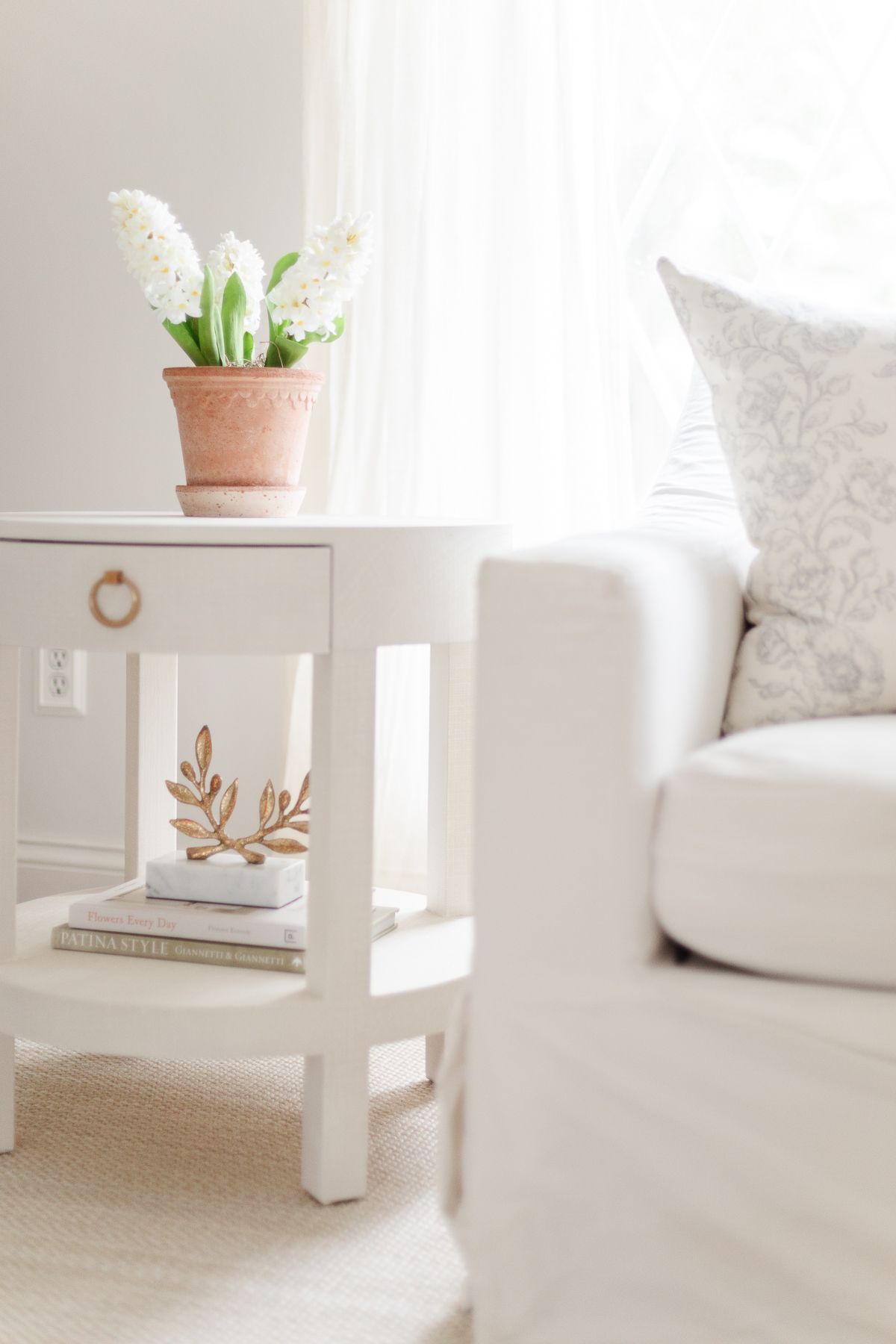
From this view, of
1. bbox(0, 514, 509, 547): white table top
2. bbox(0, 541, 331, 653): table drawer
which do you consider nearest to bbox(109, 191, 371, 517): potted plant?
bbox(0, 514, 509, 547): white table top

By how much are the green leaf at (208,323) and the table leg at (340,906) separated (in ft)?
1.21

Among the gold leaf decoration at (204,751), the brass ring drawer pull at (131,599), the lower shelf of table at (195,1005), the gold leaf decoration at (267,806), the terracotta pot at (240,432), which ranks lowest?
the lower shelf of table at (195,1005)

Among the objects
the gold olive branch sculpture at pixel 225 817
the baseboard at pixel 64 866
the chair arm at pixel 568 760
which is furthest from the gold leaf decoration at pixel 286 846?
the baseboard at pixel 64 866

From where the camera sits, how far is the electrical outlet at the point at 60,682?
6.49ft

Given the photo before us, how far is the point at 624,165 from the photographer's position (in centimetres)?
173

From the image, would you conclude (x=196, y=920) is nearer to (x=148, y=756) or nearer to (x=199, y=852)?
(x=199, y=852)

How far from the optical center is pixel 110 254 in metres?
1.90

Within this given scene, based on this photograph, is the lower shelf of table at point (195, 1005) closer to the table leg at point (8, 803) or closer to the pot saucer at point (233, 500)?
the table leg at point (8, 803)

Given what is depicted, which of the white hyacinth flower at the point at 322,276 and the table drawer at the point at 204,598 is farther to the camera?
the white hyacinth flower at the point at 322,276

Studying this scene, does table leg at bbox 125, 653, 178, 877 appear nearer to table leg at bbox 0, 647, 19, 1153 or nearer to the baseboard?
table leg at bbox 0, 647, 19, 1153

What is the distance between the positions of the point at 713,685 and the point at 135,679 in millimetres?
693

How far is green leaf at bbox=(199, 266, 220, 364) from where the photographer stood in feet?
4.11

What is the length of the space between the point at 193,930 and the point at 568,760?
1.65 ft

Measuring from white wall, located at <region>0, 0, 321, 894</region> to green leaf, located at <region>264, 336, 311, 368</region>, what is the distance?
45 centimetres
